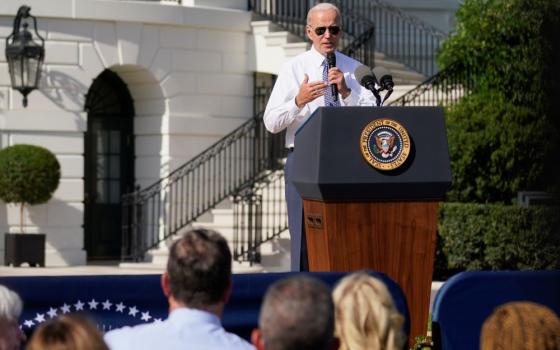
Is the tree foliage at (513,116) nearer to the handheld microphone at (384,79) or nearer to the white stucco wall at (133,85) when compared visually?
the white stucco wall at (133,85)

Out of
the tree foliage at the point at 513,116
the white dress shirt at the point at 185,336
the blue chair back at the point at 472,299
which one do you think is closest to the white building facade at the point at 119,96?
the tree foliage at the point at 513,116

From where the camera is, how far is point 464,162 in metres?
19.2

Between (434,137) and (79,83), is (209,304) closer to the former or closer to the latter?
(434,137)

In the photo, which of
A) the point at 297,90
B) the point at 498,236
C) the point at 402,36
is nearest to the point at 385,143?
the point at 297,90

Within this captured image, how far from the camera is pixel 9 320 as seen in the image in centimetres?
498

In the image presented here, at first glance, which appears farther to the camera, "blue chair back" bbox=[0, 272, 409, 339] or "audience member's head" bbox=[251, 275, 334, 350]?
"blue chair back" bbox=[0, 272, 409, 339]

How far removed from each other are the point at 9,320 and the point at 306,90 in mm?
3451

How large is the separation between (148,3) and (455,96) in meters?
4.98

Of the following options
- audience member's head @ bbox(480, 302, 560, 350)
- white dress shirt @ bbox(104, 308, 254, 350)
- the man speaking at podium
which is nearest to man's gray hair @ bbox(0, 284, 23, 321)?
white dress shirt @ bbox(104, 308, 254, 350)

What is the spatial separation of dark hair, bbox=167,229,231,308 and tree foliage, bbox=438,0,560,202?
47.4ft

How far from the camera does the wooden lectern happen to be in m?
7.61

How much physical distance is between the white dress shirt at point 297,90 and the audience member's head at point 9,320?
3442mm

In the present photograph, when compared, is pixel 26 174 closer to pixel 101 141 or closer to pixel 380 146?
pixel 101 141

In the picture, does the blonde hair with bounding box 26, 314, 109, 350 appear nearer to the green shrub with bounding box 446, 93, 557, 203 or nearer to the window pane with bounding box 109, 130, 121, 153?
the green shrub with bounding box 446, 93, 557, 203
